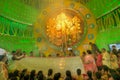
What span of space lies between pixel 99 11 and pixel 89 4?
311mm

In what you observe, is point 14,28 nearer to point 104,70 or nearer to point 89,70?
point 89,70

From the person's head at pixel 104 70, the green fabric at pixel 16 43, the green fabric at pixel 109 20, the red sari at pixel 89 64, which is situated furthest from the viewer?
the green fabric at pixel 109 20

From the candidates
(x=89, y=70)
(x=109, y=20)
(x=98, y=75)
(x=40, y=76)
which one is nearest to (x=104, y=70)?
(x=98, y=75)

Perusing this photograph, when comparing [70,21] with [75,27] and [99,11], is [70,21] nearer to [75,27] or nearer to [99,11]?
[75,27]

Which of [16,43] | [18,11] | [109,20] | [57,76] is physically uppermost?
[18,11]

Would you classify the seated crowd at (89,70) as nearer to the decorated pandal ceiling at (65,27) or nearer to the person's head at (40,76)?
the person's head at (40,76)

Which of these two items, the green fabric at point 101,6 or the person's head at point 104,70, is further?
the green fabric at point 101,6

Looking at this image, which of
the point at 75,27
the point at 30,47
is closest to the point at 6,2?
the point at 30,47

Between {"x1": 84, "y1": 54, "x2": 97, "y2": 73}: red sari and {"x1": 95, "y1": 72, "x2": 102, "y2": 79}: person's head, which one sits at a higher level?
{"x1": 84, "y1": 54, "x2": 97, "y2": 73}: red sari

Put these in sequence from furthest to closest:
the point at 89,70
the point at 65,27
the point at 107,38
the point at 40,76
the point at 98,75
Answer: the point at 65,27 < the point at 107,38 < the point at 89,70 < the point at 40,76 < the point at 98,75

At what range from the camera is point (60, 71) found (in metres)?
6.07

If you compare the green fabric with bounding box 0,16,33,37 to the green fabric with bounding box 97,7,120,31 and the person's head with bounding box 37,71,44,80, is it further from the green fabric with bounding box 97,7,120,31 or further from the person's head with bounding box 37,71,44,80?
the green fabric with bounding box 97,7,120,31

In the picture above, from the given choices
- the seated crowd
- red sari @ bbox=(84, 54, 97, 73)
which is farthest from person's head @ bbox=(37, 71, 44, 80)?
red sari @ bbox=(84, 54, 97, 73)

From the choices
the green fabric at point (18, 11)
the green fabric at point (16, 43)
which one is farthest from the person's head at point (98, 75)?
the green fabric at point (18, 11)
